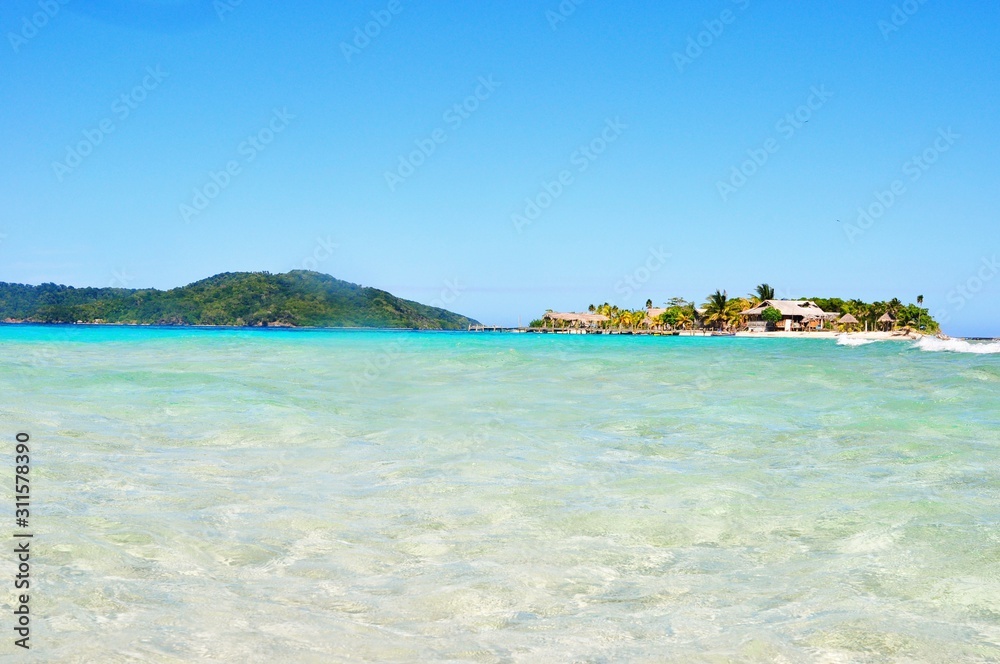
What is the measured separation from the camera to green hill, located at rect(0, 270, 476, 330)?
486ft

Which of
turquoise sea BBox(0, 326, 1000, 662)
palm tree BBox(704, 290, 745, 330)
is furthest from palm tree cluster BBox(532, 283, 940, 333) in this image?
turquoise sea BBox(0, 326, 1000, 662)

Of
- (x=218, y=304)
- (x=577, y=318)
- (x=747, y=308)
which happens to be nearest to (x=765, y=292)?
(x=747, y=308)

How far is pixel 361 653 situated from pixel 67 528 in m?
2.62

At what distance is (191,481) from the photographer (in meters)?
6.38

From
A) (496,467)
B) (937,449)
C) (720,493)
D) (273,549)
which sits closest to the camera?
(273,549)

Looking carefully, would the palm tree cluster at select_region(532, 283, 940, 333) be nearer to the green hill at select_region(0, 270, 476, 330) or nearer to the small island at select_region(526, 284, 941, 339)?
the small island at select_region(526, 284, 941, 339)

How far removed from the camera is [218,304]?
491 ft

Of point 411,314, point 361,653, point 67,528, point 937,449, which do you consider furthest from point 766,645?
point 411,314

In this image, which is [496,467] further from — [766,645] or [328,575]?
[766,645]

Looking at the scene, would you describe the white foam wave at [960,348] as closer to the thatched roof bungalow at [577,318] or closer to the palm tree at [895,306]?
the palm tree at [895,306]

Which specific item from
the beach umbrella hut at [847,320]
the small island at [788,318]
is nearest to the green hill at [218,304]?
the small island at [788,318]

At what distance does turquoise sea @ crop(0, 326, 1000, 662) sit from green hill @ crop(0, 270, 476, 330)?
462ft

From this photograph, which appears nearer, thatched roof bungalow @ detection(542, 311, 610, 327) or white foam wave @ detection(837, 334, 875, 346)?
white foam wave @ detection(837, 334, 875, 346)

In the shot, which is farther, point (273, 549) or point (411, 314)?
point (411, 314)
